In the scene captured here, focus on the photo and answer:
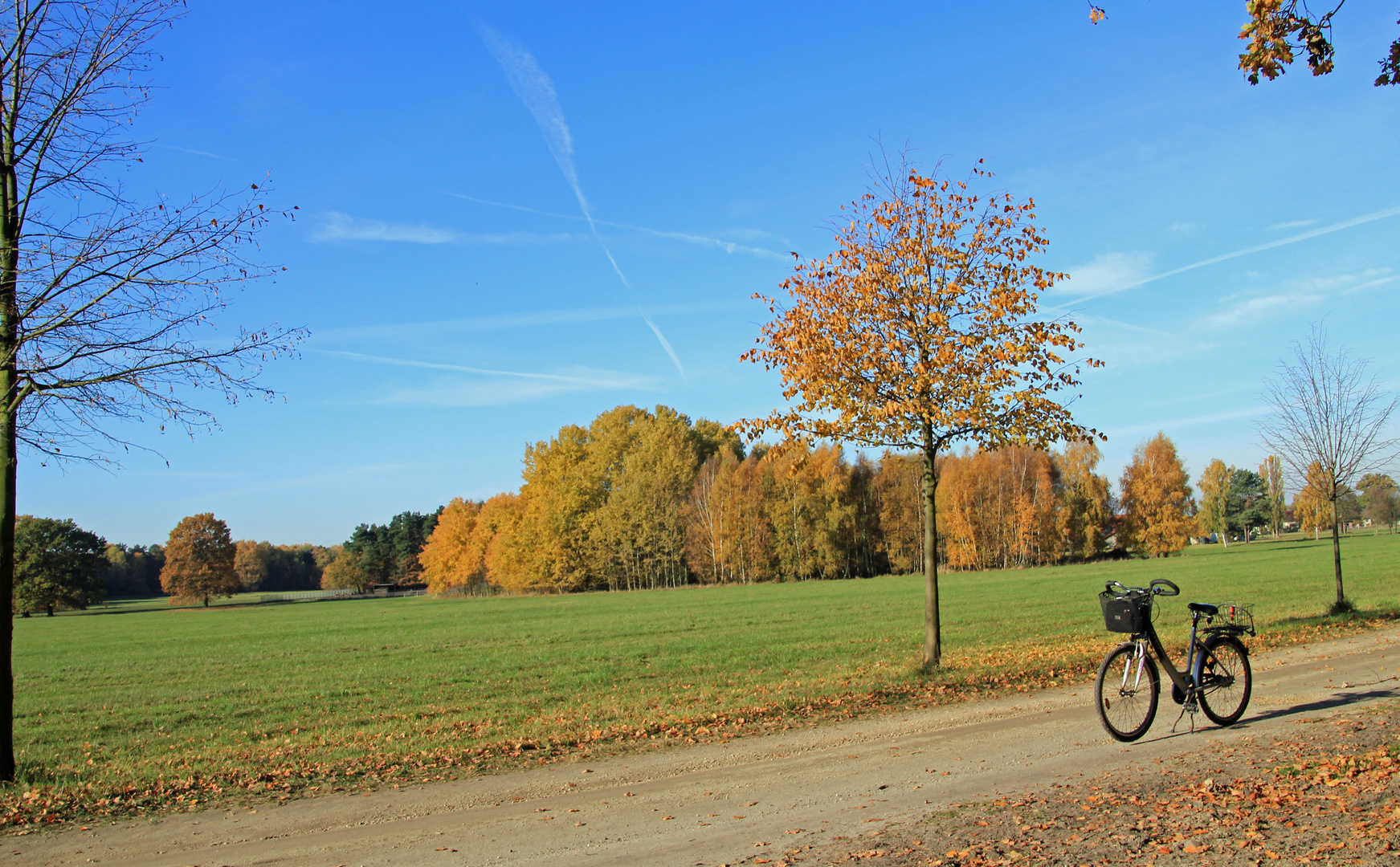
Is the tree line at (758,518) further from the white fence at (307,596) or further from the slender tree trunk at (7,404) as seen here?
the slender tree trunk at (7,404)

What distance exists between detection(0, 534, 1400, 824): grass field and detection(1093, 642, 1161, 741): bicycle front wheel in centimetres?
351

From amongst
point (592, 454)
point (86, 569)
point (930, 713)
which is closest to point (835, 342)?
point (930, 713)

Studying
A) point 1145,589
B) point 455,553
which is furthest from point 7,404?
point 455,553

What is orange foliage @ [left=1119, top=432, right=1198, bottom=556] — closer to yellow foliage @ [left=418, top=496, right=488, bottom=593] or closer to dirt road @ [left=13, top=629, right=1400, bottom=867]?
yellow foliage @ [left=418, top=496, right=488, bottom=593]

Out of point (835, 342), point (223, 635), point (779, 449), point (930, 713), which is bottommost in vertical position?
point (223, 635)

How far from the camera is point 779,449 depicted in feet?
47.6

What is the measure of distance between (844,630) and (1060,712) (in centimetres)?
1766

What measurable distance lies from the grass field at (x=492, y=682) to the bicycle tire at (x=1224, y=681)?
3468mm

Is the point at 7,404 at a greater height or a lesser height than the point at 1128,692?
greater

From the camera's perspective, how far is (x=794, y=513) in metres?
81.8

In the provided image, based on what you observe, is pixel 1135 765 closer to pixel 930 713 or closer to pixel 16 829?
pixel 930 713

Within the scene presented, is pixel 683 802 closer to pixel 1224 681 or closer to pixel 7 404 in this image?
pixel 1224 681

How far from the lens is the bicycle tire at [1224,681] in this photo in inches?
352

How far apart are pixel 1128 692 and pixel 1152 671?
35 centimetres
